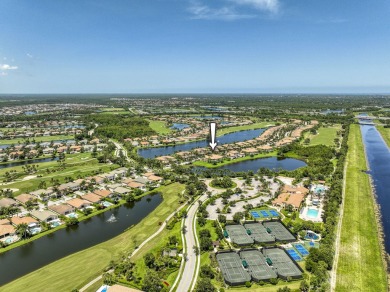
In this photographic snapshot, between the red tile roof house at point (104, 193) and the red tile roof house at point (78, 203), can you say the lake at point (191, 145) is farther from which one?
the red tile roof house at point (78, 203)

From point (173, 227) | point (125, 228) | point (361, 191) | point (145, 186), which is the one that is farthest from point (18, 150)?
point (361, 191)

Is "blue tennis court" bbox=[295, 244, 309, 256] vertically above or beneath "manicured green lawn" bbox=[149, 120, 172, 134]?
beneath

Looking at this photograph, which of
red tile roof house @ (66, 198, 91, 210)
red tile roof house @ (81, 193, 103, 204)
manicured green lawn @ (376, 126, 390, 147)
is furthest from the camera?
manicured green lawn @ (376, 126, 390, 147)

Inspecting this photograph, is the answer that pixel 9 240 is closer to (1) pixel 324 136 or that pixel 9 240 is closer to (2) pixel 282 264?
(2) pixel 282 264

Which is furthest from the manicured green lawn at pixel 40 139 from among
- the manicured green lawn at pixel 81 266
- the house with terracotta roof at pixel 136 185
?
the manicured green lawn at pixel 81 266

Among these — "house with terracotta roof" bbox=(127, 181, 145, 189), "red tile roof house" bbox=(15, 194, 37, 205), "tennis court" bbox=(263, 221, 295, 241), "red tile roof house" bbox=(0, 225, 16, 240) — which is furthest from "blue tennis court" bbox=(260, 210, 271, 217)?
"red tile roof house" bbox=(15, 194, 37, 205)

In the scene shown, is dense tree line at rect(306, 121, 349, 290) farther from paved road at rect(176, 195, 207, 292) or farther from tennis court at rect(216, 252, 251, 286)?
paved road at rect(176, 195, 207, 292)
